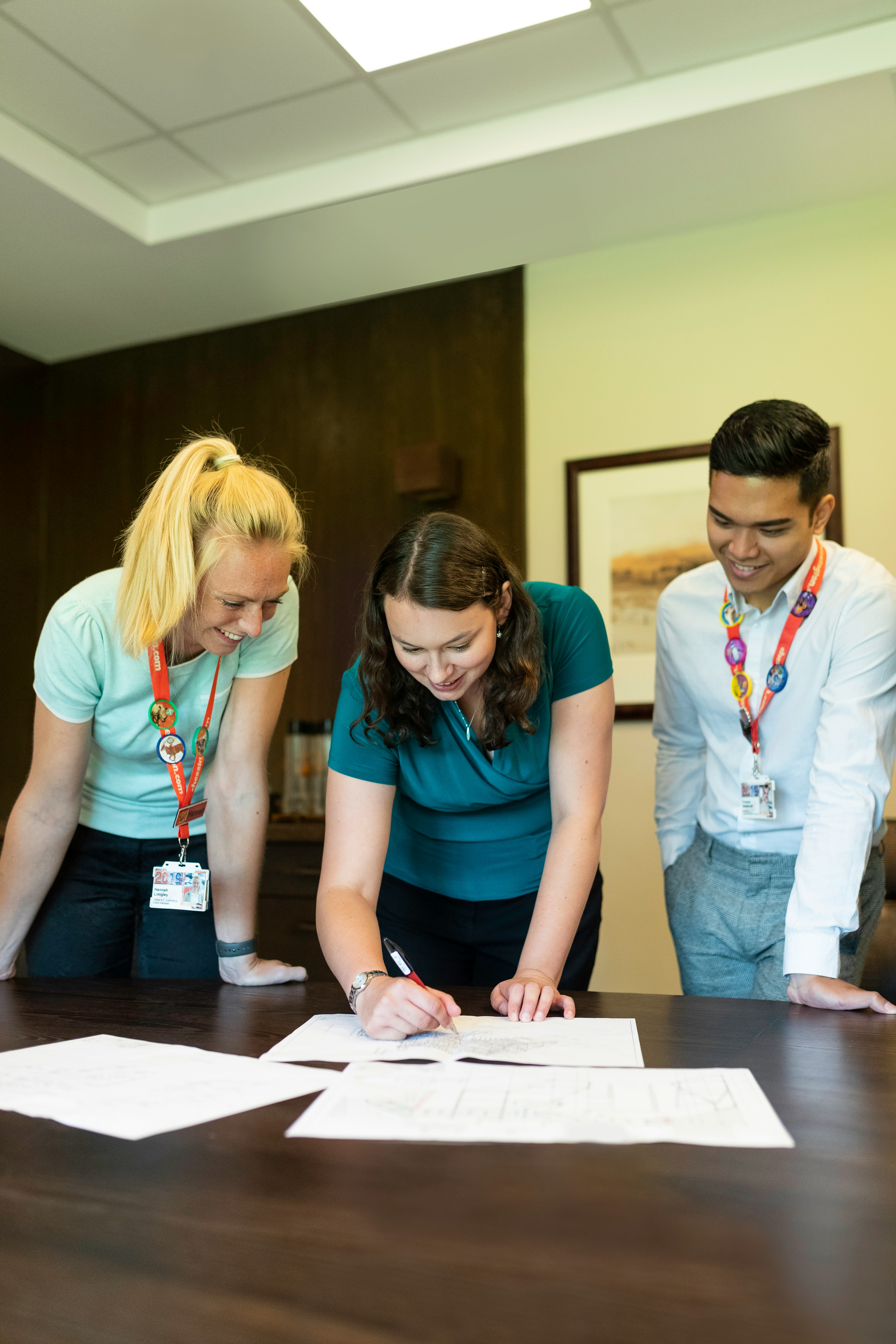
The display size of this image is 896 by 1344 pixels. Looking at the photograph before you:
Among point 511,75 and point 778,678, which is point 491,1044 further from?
point 511,75

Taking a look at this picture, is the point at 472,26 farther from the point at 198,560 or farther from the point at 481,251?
the point at 198,560

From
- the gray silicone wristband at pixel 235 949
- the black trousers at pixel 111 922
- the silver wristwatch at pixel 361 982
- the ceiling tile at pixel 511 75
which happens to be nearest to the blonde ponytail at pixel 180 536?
the black trousers at pixel 111 922

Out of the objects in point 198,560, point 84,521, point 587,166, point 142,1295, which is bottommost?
point 142,1295

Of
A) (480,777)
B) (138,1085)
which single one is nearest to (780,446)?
(480,777)

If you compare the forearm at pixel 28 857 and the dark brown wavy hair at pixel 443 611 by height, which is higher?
the dark brown wavy hair at pixel 443 611

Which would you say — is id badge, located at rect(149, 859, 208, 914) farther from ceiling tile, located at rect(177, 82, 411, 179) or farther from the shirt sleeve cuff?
ceiling tile, located at rect(177, 82, 411, 179)

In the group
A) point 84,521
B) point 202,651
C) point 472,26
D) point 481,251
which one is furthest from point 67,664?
point 84,521

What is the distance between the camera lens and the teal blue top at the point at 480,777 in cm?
162

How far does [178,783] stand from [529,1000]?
2.55 ft

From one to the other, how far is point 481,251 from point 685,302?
690mm

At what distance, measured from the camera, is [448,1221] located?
0.69 m

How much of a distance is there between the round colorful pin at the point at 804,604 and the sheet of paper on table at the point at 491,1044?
79 centimetres

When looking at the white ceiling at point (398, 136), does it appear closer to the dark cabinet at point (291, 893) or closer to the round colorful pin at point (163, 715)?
the round colorful pin at point (163, 715)

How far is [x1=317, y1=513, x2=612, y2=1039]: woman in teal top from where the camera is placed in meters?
1.48
